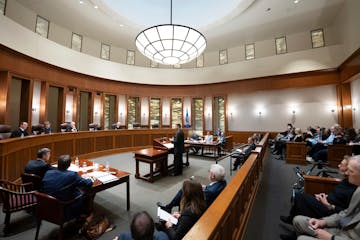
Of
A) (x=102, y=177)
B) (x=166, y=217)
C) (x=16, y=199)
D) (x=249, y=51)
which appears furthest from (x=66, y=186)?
(x=249, y=51)

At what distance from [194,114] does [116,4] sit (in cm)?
703

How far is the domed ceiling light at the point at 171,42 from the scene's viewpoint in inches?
161

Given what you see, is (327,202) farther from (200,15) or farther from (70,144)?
(200,15)

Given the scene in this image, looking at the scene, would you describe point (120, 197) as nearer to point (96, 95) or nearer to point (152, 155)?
point (152, 155)

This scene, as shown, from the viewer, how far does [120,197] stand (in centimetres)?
343

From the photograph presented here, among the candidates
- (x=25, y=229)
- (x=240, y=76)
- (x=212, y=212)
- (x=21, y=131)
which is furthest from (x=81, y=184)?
(x=240, y=76)

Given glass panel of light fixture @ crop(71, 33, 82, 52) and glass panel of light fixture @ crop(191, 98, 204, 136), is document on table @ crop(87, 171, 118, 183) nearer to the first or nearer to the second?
glass panel of light fixture @ crop(71, 33, 82, 52)

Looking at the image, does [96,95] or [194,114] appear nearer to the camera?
[96,95]

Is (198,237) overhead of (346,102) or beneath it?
beneath

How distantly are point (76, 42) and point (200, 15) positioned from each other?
19.8ft

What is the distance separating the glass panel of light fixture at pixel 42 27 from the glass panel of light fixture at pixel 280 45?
10876 mm

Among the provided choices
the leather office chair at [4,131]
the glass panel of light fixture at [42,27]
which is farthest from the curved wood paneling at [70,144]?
the glass panel of light fixture at [42,27]

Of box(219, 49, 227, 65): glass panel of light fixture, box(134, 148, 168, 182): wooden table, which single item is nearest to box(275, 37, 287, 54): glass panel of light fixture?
box(219, 49, 227, 65): glass panel of light fixture

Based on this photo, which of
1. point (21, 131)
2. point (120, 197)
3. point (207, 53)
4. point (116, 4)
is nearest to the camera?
point (120, 197)
